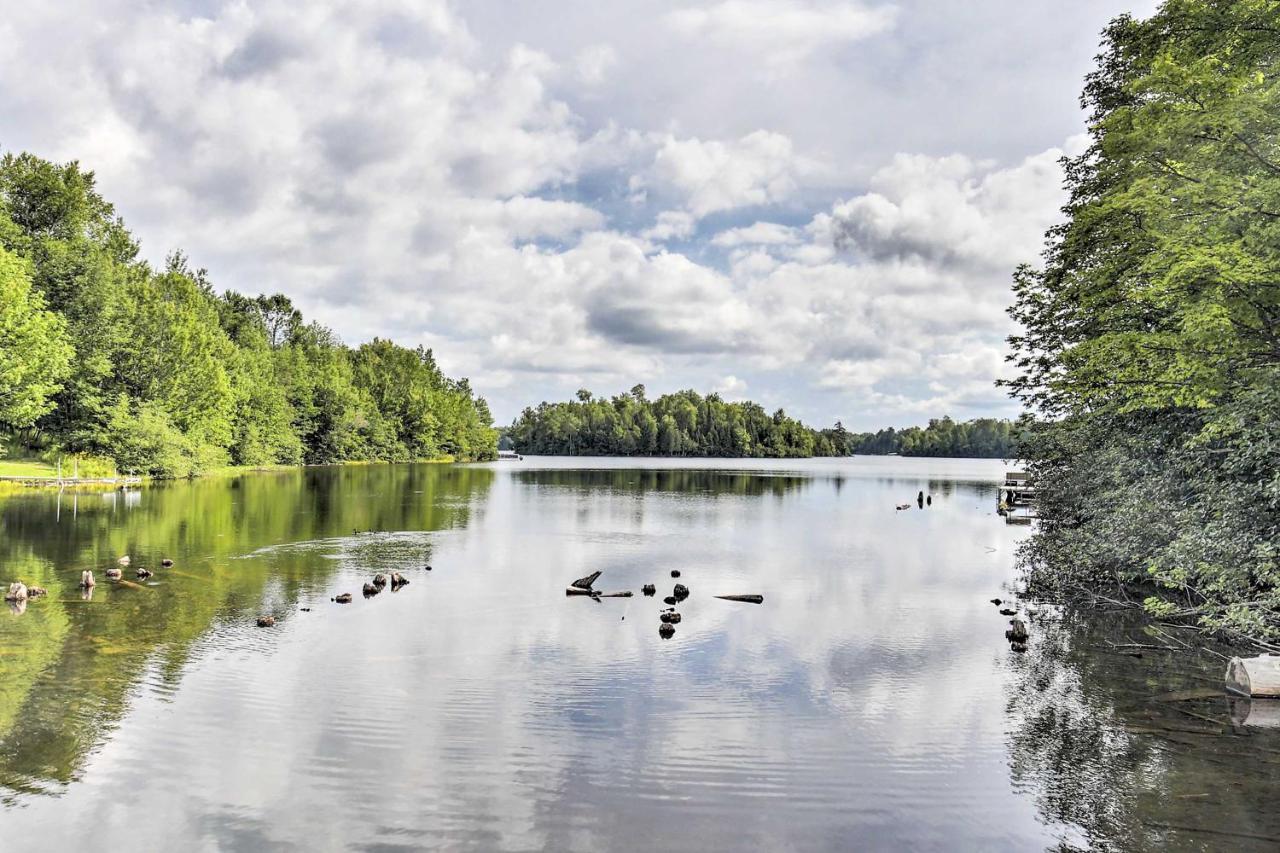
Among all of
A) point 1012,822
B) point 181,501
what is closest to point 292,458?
point 181,501

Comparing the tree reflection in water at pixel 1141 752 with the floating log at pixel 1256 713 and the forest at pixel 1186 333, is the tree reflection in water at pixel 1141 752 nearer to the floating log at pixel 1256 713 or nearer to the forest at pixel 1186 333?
the floating log at pixel 1256 713

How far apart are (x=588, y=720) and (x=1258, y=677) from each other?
13002mm

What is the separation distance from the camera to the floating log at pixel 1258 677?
49.2 feet

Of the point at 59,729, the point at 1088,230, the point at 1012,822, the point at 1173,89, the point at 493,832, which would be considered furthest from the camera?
the point at 1088,230

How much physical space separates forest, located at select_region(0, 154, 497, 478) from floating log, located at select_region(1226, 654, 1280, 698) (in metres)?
55.2

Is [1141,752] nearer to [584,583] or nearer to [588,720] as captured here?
[588,720]

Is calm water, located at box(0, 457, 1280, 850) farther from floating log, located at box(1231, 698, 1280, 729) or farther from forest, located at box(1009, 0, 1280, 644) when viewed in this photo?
forest, located at box(1009, 0, 1280, 644)

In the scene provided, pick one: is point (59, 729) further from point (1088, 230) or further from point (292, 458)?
point (292, 458)

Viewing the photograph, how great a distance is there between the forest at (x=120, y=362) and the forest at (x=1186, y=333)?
53077 millimetres

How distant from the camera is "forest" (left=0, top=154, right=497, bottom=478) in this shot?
159ft

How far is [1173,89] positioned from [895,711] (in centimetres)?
1620

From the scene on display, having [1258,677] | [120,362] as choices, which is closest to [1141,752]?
[1258,677]

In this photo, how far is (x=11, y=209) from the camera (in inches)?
2357

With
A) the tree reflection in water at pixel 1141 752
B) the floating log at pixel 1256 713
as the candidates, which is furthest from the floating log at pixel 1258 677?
the tree reflection in water at pixel 1141 752
